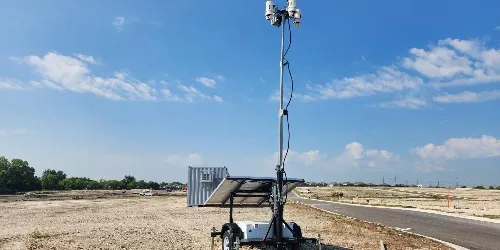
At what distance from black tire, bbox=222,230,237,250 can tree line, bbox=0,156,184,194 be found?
4287 inches

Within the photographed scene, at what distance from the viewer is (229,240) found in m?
14.4

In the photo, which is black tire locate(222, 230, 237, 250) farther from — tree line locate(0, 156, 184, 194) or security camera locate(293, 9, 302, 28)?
tree line locate(0, 156, 184, 194)

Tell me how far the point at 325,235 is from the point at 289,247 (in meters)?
9.65

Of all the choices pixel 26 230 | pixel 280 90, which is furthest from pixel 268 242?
pixel 26 230

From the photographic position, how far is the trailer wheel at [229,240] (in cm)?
1423

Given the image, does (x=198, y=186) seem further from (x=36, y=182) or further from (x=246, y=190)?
(x=36, y=182)

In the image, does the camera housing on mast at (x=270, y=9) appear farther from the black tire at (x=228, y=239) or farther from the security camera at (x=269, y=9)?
the black tire at (x=228, y=239)

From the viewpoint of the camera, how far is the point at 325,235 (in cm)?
2264

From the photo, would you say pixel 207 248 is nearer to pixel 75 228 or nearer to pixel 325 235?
pixel 325 235

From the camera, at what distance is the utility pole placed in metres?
→ 13.4

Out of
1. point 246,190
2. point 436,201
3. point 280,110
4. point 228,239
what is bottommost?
point 436,201

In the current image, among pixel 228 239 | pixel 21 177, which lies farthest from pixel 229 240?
pixel 21 177

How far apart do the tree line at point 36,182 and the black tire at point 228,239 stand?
109m

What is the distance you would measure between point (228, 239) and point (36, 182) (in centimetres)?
13130
